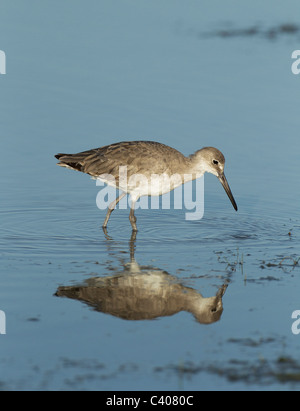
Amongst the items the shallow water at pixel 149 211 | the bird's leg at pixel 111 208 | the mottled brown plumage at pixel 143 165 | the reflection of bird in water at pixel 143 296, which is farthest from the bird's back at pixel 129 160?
the reflection of bird in water at pixel 143 296

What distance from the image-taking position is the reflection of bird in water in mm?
7836

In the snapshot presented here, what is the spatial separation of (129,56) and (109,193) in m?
6.61

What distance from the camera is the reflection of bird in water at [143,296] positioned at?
309 inches

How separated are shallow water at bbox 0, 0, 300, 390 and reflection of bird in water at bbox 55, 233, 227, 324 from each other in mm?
34

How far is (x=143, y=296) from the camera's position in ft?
27.1

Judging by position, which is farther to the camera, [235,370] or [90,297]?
[90,297]

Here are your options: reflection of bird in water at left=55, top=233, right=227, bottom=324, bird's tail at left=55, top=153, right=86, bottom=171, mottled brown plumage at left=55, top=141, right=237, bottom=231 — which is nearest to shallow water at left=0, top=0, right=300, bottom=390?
reflection of bird in water at left=55, top=233, right=227, bottom=324

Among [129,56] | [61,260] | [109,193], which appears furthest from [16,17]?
[61,260]

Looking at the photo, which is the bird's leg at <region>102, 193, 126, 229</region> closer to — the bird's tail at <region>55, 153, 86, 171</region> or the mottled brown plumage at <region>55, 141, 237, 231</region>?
the mottled brown plumage at <region>55, 141, 237, 231</region>

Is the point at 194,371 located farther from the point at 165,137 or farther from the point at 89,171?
the point at 165,137

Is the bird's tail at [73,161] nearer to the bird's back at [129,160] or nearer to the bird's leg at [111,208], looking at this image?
the bird's back at [129,160]

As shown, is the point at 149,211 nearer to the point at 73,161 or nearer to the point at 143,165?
the point at 143,165

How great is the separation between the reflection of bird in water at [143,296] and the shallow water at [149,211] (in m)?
0.03

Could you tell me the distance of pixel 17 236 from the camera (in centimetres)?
1036
